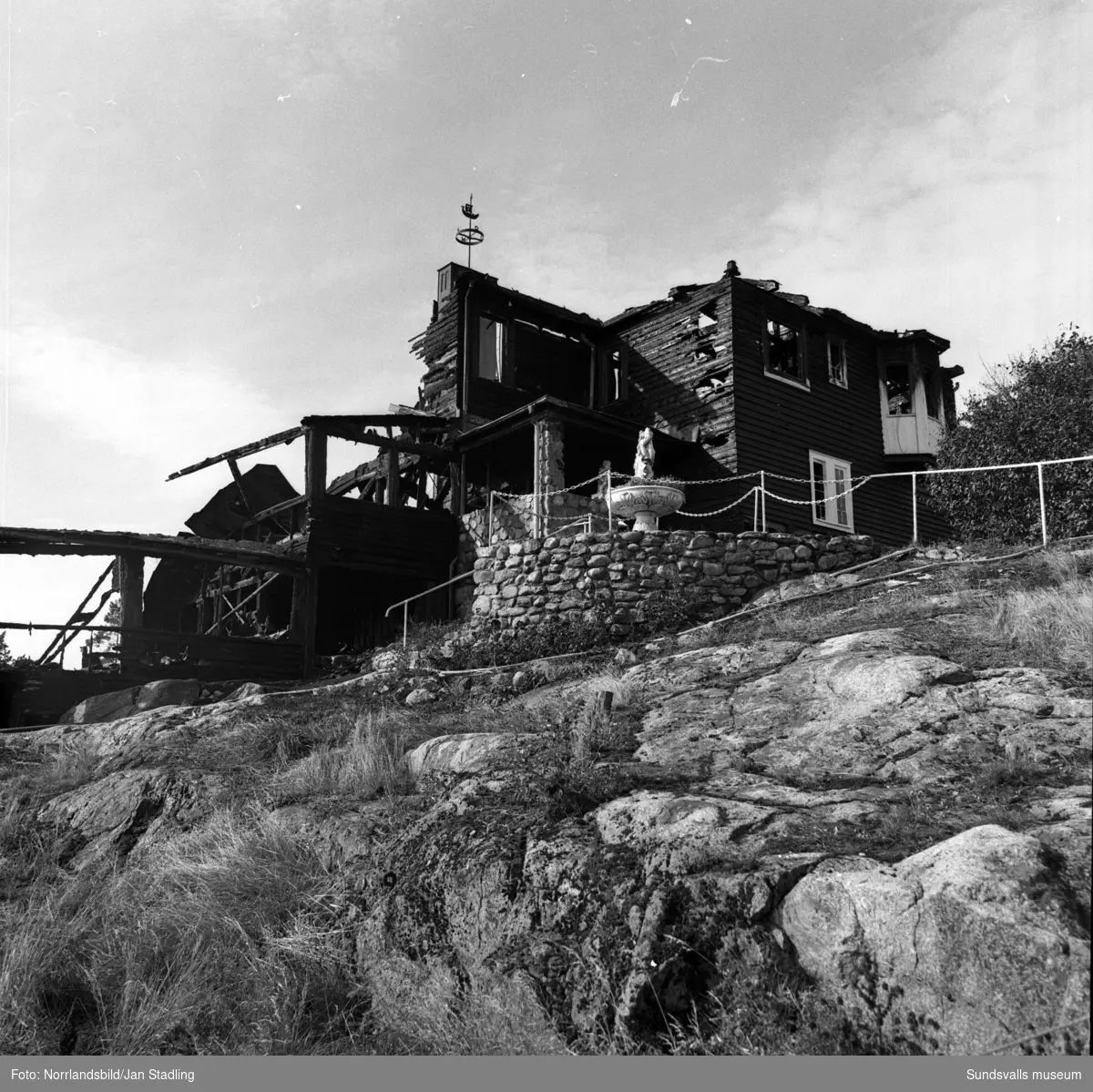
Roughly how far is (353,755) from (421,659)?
713 centimetres

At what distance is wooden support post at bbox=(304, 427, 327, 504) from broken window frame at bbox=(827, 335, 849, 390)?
41.6 feet

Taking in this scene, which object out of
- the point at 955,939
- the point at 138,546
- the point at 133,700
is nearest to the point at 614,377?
the point at 138,546

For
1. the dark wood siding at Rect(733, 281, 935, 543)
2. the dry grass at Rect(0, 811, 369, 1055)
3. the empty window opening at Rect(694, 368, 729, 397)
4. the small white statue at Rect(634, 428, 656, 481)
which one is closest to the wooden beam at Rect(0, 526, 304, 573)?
the small white statue at Rect(634, 428, 656, 481)

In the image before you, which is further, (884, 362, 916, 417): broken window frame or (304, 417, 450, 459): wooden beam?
(884, 362, 916, 417): broken window frame

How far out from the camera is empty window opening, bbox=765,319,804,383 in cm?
2464

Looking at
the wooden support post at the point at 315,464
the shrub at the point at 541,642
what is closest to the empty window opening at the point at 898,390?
the shrub at the point at 541,642

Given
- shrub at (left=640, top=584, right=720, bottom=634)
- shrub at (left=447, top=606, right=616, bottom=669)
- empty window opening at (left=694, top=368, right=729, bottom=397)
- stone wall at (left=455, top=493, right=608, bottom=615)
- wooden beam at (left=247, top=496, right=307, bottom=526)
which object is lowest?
shrub at (left=447, top=606, right=616, bottom=669)

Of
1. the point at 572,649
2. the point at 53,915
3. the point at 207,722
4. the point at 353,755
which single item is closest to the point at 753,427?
the point at 572,649

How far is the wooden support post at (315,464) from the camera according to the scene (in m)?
21.0

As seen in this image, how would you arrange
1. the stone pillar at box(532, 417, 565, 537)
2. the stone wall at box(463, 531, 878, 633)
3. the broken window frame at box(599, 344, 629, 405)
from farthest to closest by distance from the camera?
the broken window frame at box(599, 344, 629, 405), the stone pillar at box(532, 417, 565, 537), the stone wall at box(463, 531, 878, 633)

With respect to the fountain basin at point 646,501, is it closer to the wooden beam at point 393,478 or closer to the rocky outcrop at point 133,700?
the wooden beam at point 393,478

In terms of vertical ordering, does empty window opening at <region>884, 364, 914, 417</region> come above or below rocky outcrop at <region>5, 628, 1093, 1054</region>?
above

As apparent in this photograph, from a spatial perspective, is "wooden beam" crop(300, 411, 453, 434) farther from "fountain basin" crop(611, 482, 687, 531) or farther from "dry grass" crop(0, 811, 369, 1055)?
"dry grass" crop(0, 811, 369, 1055)

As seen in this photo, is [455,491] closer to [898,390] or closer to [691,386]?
[691,386]
